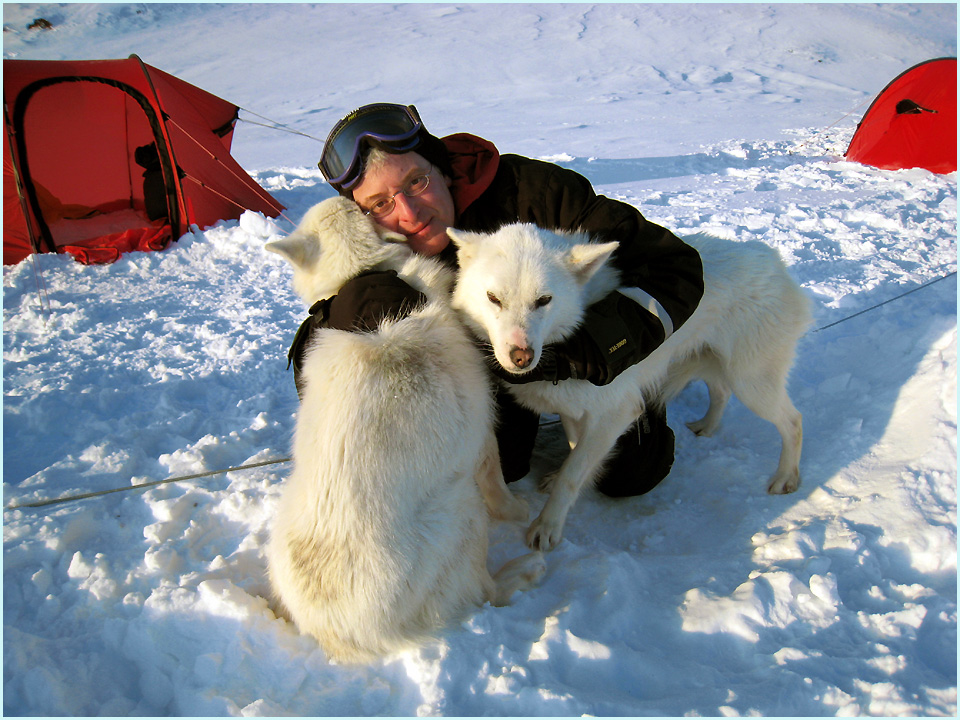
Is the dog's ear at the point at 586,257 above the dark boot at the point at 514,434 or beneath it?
above

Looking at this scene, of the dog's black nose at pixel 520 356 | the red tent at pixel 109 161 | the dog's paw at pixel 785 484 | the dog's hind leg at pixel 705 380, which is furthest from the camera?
the red tent at pixel 109 161

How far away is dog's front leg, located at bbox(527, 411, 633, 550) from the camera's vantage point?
2492mm

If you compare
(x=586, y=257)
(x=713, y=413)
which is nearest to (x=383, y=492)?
(x=586, y=257)

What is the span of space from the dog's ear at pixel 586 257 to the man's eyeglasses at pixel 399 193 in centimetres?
75

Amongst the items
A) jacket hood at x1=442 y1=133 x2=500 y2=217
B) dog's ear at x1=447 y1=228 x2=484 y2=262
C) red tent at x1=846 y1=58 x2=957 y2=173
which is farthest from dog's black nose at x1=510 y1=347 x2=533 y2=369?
red tent at x1=846 y1=58 x2=957 y2=173

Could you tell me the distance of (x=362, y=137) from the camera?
2.27m

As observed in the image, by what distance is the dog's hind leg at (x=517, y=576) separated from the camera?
2.12 meters

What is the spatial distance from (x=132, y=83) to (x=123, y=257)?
192 centimetres

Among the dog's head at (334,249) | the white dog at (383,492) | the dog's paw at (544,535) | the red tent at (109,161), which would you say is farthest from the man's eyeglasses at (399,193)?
the red tent at (109,161)

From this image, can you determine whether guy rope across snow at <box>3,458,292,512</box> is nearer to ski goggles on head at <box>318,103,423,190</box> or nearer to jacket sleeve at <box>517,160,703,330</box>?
ski goggles on head at <box>318,103,423,190</box>

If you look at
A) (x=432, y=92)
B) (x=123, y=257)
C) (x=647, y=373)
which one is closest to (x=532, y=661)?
(x=647, y=373)

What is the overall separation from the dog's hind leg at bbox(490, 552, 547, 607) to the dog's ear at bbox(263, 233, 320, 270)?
1.49 meters

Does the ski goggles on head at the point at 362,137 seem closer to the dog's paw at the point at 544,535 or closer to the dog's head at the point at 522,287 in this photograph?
the dog's head at the point at 522,287

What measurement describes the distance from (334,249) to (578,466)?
1.47 m
